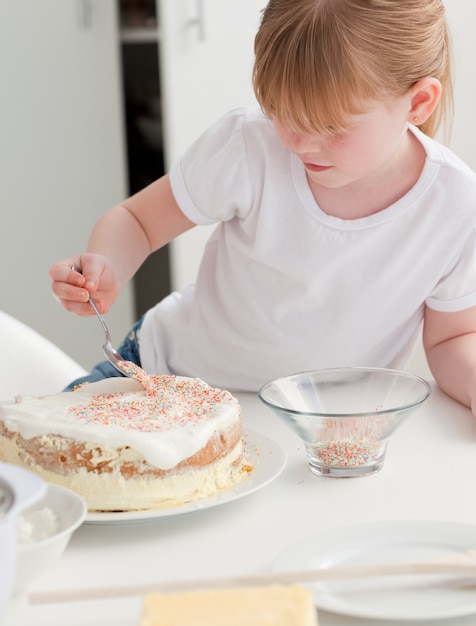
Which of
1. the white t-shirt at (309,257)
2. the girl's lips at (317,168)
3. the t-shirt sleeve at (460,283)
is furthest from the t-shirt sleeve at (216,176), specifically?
the t-shirt sleeve at (460,283)

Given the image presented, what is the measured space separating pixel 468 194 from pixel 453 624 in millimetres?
648

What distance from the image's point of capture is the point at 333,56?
916 mm

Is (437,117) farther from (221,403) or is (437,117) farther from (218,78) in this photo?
(218,78)

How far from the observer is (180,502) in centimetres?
71

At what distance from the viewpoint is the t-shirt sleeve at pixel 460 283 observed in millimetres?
1105

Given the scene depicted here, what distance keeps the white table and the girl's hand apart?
26 centimetres

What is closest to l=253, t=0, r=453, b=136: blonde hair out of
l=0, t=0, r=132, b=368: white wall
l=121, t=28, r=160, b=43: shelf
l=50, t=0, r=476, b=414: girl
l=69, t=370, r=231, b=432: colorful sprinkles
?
l=50, t=0, r=476, b=414: girl

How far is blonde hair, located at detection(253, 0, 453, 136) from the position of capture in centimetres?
92

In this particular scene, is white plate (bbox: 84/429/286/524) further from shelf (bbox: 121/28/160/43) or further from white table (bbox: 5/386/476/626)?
shelf (bbox: 121/28/160/43)

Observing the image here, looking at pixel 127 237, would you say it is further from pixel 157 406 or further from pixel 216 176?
pixel 157 406

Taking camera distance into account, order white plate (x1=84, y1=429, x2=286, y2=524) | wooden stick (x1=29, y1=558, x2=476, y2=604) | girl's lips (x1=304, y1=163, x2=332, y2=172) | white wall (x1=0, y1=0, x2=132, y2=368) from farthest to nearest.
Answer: white wall (x1=0, y1=0, x2=132, y2=368) < girl's lips (x1=304, y1=163, x2=332, y2=172) < white plate (x1=84, y1=429, x2=286, y2=524) < wooden stick (x1=29, y1=558, x2=476, y2=604)

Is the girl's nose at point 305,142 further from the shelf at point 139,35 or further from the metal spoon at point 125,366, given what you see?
the shelf at point 139,35

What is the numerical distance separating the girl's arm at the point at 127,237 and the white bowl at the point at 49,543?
40 centimetres

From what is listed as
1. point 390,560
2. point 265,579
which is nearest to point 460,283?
point 390,560
